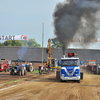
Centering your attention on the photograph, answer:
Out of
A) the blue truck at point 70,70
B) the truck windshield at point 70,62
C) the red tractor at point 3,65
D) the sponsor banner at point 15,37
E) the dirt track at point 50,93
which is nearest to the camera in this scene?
the dirt track at point 50,93

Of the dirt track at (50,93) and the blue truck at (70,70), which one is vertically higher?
the blue truck at (70,70)

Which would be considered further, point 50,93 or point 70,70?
point 70,70

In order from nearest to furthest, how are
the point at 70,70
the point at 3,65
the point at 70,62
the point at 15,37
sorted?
the point at 70,70, the point at 70,62, the point at 3,65, the point at 15,37

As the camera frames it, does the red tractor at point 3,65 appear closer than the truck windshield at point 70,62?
No

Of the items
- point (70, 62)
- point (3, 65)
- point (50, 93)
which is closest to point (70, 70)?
point (70, 62)

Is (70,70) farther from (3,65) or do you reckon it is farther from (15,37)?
(15,37)

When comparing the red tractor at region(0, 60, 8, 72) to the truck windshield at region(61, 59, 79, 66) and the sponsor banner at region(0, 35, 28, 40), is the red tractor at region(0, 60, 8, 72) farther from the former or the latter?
the sponsor banner at region(0, 35, 28, 40)

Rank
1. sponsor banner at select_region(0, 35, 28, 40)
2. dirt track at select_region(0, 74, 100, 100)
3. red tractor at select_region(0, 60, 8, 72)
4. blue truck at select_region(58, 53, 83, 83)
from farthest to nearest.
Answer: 1. sponsor banner at select_region(0, 35, 28, 40)
2. red tractor at select_region(0, 60, 8, 72)
3. blue truck at select_region(58, 53, 83, 83)
4. dirt track at select_region(0, 74, 100, 100)

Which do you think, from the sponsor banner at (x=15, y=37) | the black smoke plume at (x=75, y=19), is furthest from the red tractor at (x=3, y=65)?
the sponsor banner at (x=15, y=37)

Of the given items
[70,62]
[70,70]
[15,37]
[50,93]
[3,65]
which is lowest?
[50,93]

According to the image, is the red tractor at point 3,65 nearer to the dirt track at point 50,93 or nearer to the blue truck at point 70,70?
the blue truck at point 70,70

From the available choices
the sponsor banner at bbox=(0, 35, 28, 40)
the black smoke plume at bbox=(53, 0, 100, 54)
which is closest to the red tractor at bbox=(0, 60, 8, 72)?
the black smoke plume at bbox=(53, 0, 100, 54)

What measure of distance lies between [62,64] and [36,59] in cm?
4724

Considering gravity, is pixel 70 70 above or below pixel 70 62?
below
